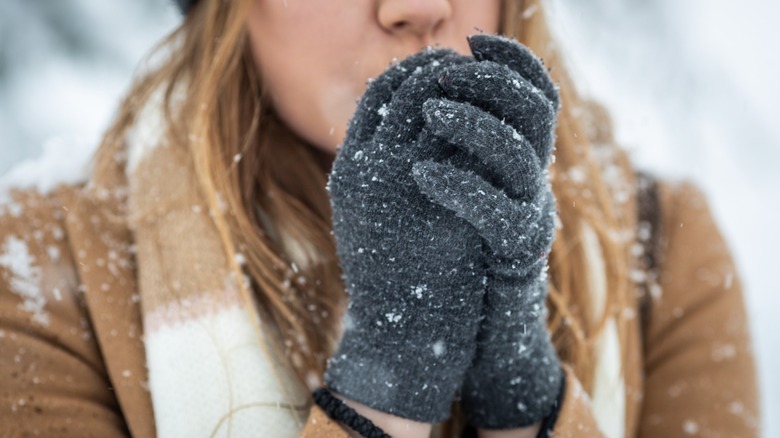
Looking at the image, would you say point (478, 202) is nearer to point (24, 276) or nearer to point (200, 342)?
point (200, 342)

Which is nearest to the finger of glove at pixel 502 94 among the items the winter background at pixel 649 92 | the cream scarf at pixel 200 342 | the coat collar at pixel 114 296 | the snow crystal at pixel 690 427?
the cream scarf at pixel 200 342

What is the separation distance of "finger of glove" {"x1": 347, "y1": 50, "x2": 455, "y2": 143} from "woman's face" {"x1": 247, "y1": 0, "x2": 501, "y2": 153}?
0.10m

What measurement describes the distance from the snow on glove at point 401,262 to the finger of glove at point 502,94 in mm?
41

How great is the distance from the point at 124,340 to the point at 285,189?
401mm

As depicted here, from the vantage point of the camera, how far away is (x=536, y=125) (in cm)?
91

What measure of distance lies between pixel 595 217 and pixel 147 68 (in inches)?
40.5

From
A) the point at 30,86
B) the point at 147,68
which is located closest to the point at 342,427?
the point at 147,68

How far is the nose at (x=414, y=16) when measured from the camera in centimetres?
105

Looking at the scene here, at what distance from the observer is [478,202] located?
0.87 meters

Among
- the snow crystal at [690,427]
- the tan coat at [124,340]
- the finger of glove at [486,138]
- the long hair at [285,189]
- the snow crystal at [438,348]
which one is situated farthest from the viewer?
the snow crystal at [690,427]

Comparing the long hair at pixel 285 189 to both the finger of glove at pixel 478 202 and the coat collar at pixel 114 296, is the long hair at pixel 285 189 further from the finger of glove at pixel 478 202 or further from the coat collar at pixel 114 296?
the finger of glove at pixel 478 202

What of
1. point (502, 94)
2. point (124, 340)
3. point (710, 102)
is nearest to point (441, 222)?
point (502, 94)

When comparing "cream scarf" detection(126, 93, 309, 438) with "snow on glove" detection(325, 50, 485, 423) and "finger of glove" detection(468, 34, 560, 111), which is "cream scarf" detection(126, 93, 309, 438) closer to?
"snow on glove" detection(325, 50, 485, 423)

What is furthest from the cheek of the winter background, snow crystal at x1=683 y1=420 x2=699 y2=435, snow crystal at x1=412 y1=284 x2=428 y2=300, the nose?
the winter background
